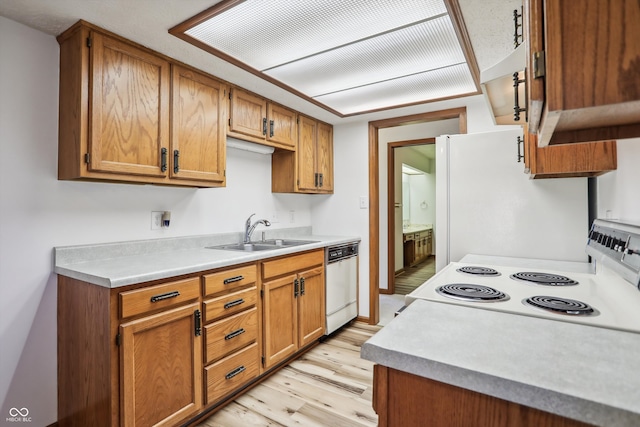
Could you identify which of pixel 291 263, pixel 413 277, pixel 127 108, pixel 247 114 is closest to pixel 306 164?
pixel 247 114

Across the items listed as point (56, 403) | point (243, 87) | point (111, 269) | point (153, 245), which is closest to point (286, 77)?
point (243, 87)

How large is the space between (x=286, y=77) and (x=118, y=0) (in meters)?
1.08

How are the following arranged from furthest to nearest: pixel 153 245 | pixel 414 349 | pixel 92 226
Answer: pixel 153 245, pixel 92 226, pixel 414 349

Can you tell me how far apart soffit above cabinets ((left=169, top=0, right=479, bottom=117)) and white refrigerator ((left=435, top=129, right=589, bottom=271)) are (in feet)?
1.78

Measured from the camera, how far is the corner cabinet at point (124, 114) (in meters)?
1.58

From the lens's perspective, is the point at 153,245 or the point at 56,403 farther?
the point at 153,245

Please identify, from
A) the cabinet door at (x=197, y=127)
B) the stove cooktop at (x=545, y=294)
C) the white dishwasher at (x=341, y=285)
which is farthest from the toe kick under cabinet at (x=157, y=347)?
the stove cooktop at (x=545, y=294)

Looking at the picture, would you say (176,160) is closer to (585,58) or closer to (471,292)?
(471,292)

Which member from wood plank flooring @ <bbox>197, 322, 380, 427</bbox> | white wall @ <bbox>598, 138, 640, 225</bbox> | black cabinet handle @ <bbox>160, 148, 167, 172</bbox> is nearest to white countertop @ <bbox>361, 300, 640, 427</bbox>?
white wall @ <bbox>598, 138, 640, 225</bbox>

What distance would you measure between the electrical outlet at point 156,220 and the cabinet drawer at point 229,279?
667 mm

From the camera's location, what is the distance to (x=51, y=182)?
171 centimetres

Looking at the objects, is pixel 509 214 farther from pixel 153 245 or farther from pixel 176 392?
pixel 153 245

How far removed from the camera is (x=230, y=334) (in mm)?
1893

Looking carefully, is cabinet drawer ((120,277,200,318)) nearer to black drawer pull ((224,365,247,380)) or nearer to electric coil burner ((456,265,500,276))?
black drawer pull ((224,365,247,380))
